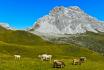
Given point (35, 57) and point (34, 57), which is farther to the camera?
point (35, 57)

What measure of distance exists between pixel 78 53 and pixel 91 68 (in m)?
142

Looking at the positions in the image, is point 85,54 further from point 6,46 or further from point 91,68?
point 91,68

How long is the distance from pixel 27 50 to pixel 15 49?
6941 mm

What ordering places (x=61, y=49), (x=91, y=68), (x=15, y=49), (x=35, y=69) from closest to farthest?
(x=35, y=69) < (x=91, y=68) < (x=15, y=49) < (x=61, y=49)

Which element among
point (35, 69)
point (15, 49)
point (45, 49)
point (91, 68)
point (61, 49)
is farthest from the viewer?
point (61, 49)

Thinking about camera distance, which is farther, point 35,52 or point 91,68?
point 35,52

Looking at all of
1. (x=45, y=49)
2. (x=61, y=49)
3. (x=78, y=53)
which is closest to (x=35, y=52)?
(x=45, y=49)

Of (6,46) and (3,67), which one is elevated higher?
(6,46)

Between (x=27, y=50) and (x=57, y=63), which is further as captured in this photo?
(x=27, y=50)

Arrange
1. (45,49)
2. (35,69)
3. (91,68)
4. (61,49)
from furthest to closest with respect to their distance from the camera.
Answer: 1. (61,49)
2. (45,49)
3. (91,68)
4. (35,69)

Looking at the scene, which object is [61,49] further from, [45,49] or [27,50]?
[27,50]

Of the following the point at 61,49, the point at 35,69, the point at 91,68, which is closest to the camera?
the point at 35,69

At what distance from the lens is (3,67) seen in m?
49.9

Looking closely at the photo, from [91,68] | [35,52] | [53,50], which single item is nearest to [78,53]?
[53,50]
